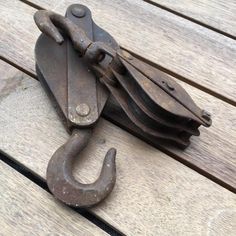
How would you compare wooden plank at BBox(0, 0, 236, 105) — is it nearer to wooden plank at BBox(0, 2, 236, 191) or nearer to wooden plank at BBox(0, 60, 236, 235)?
wooden plank at BBox(0, 2, 236, 191)

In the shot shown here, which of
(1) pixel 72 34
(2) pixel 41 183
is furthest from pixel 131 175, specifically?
(1) pixel 72 34

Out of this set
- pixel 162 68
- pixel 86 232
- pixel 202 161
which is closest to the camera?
pixel 86 232

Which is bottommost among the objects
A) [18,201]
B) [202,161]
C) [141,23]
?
[18,201]

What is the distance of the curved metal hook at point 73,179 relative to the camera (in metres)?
0.85

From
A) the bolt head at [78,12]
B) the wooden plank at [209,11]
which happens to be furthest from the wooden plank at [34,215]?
the wooden plank at [209,11]

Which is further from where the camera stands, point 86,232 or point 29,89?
point 29,89

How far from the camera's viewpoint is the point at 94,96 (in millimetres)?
960

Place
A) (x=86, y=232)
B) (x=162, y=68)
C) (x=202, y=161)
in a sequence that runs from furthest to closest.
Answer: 1. (x=162, y=68)
2. (x=202, y=161)
3. (x=86, y=232)

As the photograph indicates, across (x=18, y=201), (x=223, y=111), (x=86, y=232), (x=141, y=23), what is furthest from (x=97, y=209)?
(x=141, y=23)

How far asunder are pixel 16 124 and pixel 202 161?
15.3 inches

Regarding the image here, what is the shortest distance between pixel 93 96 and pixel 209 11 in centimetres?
49

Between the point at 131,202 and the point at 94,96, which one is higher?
the point at 94,96

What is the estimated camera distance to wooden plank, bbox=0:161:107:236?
0.85m

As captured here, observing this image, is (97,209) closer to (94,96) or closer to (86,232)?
(86,232)
